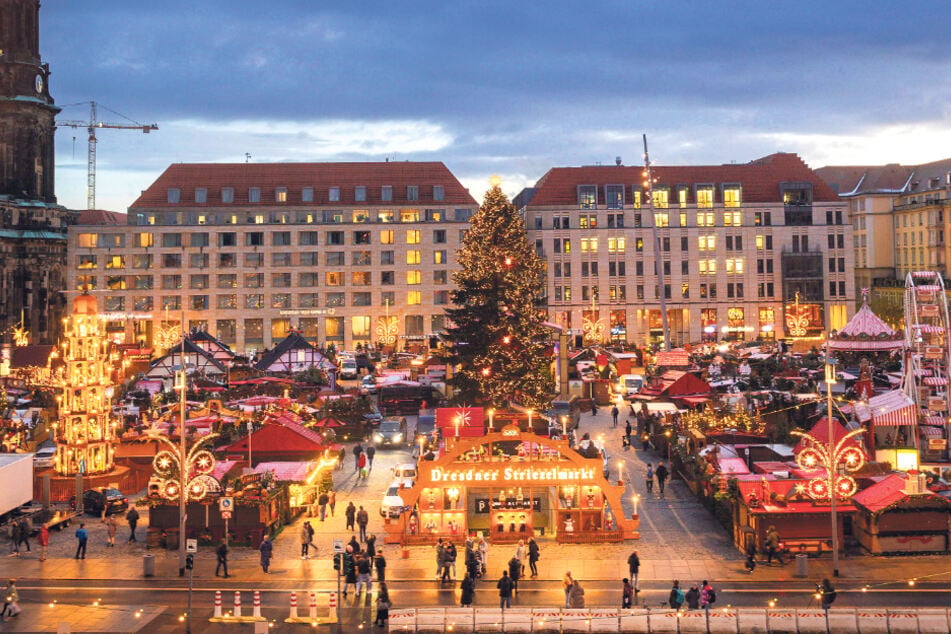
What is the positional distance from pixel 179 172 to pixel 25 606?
310 ft

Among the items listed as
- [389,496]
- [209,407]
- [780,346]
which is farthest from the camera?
[780,346]

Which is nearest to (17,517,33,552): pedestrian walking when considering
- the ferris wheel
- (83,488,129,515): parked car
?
(83,488,129,515): parked car

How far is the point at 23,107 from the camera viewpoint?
117 m

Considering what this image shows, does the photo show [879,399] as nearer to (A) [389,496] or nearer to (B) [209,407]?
(A) [389,496]

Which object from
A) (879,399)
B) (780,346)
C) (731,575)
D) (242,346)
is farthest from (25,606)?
(242,346)

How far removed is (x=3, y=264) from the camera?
115812 mm

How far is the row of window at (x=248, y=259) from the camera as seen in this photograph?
374 ft

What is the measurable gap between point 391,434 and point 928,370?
2727cm

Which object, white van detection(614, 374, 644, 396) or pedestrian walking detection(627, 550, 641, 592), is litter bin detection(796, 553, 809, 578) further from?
white van detection(614, 374, 644, 396)

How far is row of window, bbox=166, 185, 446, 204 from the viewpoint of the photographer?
11531 cm

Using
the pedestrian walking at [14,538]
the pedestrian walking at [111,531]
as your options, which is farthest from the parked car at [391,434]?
the pedestrian walking at [14,538]

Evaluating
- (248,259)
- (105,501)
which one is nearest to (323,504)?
(105,501)

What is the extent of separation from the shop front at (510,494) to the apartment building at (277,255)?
79621 millimetres

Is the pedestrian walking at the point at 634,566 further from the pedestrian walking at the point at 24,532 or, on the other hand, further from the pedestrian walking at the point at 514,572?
the pedestrian walking at the point at 24,532
